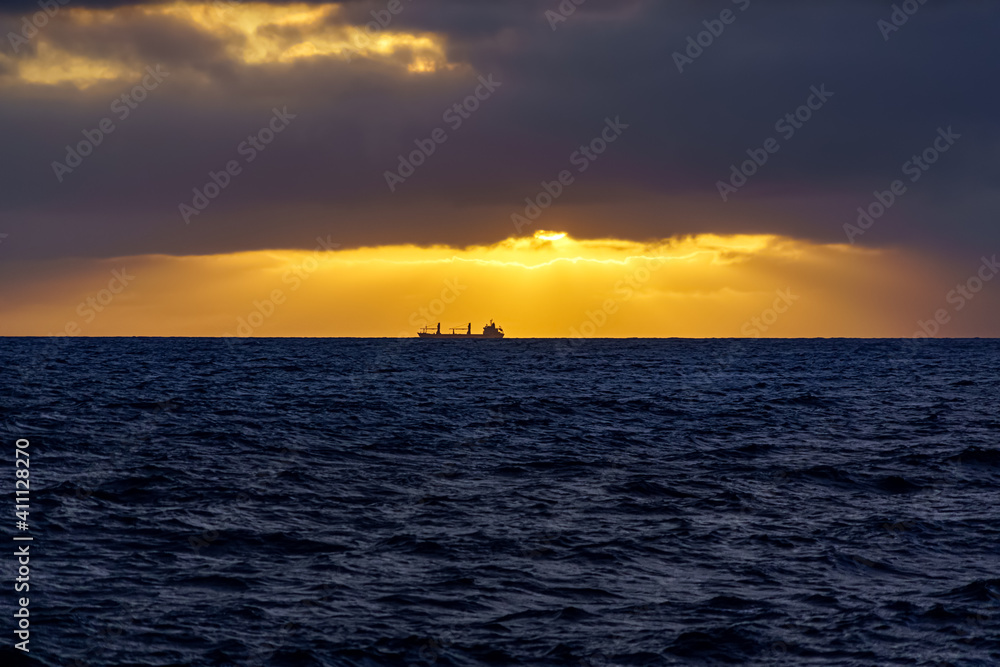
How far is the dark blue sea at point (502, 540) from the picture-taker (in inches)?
577

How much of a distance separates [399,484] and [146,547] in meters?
9.19

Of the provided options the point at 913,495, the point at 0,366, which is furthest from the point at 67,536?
the point at 0,366

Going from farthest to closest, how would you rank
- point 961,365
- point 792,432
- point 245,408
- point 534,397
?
point 961,365 → point 534,397 → point 245,408 → point 792,432

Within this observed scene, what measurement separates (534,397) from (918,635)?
43.3m

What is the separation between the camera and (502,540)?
2089cm

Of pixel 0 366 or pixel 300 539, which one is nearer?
pixel 300 539

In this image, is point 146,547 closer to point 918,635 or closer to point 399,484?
point 399,484

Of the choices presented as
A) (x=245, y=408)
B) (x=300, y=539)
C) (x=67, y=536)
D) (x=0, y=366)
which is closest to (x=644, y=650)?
(x=300, y=539)

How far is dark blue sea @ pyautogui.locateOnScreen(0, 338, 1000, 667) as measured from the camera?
14.6 metres

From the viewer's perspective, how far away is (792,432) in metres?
41.4

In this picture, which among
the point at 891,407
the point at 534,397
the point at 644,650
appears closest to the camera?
the point at 644,650

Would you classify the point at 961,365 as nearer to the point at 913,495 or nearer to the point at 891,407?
the point at 891,407

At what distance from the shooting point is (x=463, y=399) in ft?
185

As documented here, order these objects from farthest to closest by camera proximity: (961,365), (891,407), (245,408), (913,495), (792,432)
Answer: (961,365) < (891,407) < (245,408) < (792,432) < (913,495)
